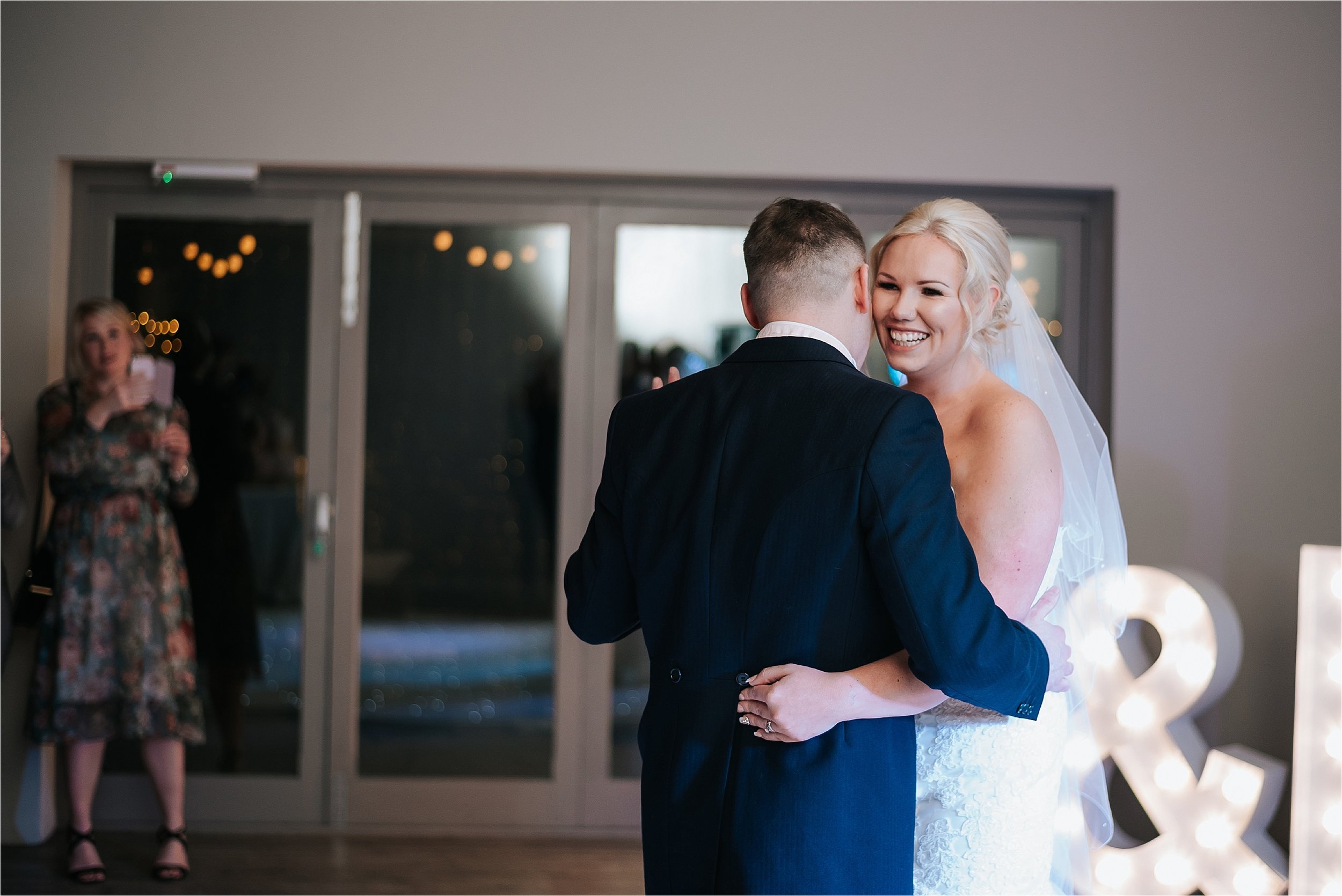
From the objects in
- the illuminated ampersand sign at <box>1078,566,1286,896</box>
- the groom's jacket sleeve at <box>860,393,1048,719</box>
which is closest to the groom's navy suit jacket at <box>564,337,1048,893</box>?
the groom's jacket sleeve at <box>860,393,1048,719</box>

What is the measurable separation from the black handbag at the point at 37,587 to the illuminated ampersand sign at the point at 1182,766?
325 cm

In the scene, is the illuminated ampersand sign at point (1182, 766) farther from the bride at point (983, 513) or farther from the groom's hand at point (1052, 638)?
the groom's hand at point (1052, 638)

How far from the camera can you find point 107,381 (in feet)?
11.4

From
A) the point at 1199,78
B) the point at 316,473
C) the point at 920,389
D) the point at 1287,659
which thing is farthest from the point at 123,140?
the point at 1287,659

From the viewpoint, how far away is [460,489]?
3.95 m

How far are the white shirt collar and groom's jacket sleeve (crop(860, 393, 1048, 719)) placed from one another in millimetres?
166

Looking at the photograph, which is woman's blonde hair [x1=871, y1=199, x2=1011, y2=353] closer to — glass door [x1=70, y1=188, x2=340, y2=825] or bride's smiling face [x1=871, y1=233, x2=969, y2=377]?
A: bride's smiling face [x1=871, y1=233, x2=969, y2=377]

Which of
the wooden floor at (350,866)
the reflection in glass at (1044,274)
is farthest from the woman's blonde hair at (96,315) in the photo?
the reflection in glass at (1044,274)

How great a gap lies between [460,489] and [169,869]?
5.15 feet

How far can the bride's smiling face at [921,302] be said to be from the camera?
1.88 m

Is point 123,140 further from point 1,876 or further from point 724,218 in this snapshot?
point 1,876

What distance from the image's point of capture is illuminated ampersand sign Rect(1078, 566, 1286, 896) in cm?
288

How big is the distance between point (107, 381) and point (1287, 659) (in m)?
4.20

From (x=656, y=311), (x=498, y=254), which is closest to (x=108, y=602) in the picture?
(x=498, y=254)
